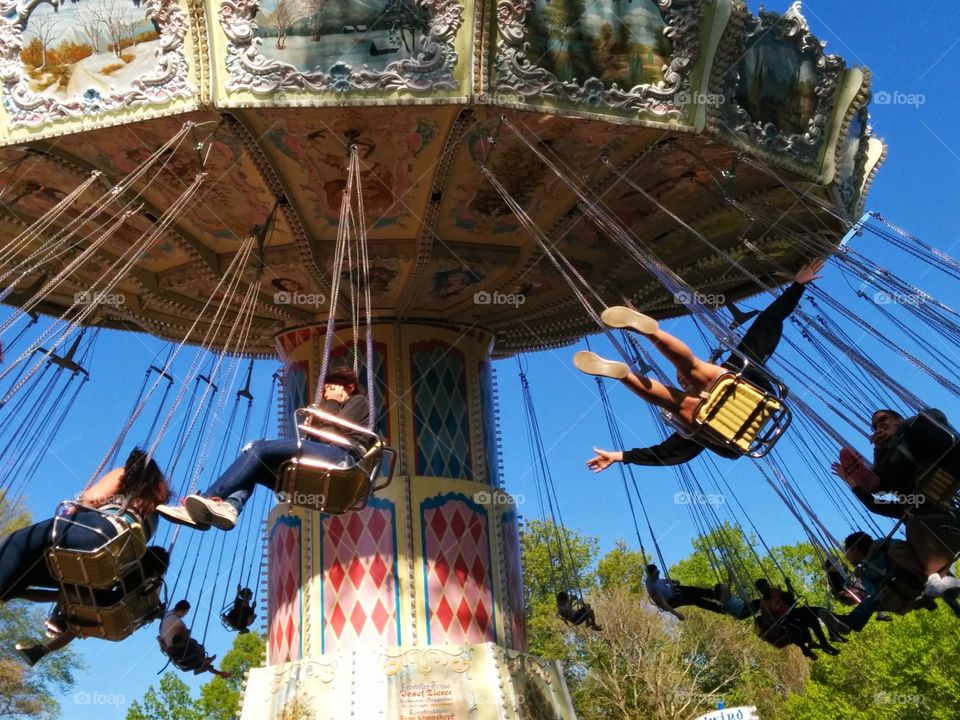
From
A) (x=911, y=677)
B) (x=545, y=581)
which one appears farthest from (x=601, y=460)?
(x=545, y=581)

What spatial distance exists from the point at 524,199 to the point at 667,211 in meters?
1.25

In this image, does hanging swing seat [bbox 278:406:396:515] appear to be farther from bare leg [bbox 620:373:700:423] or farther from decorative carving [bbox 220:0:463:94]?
decorative carving [bbox 220:0:463:94]

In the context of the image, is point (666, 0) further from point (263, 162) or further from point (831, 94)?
point (263, 162)

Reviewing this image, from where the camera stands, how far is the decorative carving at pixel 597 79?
8.57 meters

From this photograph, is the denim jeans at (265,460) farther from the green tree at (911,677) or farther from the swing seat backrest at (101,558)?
the green tree at (911,677)

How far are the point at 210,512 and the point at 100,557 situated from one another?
873 millimetres

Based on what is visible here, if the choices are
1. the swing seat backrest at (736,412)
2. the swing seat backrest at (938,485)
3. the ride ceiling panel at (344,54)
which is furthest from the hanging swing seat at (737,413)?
the ride ceiling panel at (344,54)

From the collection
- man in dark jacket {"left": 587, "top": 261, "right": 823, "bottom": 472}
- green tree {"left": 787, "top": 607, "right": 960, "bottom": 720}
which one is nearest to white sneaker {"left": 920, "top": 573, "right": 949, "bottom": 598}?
man in dark jacket {"left": 587, "top": 261, "right": 823, "bottom": 472}

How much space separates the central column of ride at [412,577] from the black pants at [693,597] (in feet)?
4.32

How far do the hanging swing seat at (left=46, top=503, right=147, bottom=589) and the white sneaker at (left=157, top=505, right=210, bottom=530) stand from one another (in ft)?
1.43

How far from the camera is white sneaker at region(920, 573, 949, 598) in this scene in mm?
8492

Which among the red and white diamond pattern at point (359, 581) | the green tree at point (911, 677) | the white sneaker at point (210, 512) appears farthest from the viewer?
the green tree at point (911, 677)

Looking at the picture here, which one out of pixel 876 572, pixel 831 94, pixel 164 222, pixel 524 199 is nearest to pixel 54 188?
pixel 164 222

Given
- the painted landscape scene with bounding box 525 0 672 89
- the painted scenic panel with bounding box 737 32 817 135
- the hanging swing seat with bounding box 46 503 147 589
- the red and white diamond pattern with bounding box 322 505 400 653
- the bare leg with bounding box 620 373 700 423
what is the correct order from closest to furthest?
the hanging swing seat with bounding box 46 503 147 589, the bare leg with bounding box 620 373 700 423, the painted landscape scene with bounding box 525 0 672 89, the painted scenic panel with bounding box 737 32 817 135, the red and white diamond pattern with bounding box 322 505 400 653
